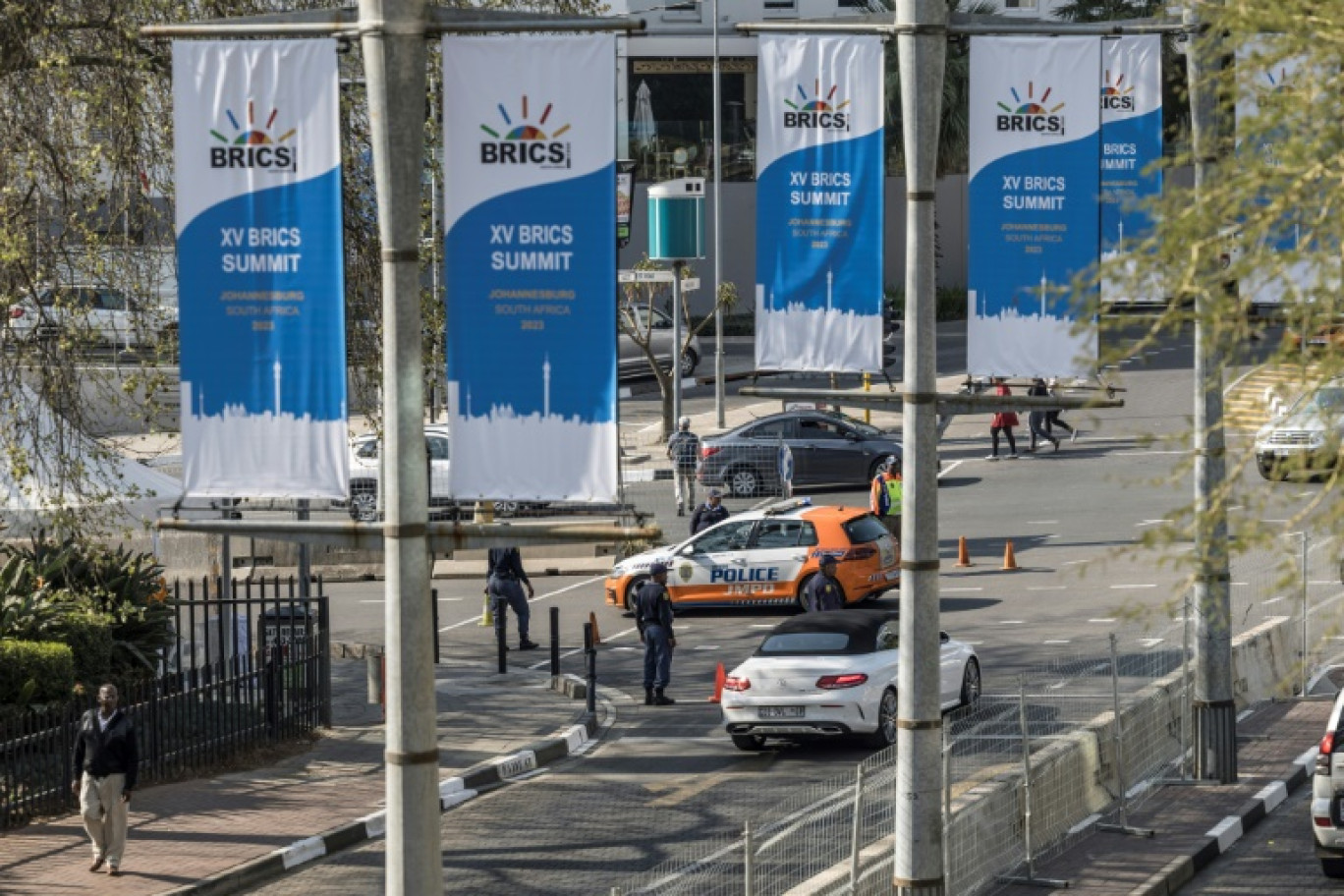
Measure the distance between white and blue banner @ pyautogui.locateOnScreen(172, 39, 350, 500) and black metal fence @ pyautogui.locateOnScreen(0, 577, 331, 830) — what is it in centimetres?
841

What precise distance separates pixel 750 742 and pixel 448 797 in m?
3.37

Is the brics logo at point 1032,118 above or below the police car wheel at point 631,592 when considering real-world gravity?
above

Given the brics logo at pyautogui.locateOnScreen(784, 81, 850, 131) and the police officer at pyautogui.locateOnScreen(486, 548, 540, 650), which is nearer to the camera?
the brics logo at pyautogui.locateOnScreen(784, 81, 850, 131)

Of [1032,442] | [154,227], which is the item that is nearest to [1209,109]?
[154,227]

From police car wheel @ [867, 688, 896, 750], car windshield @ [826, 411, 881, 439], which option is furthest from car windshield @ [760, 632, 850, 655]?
car windshield @ [826, 411, 881, 439]

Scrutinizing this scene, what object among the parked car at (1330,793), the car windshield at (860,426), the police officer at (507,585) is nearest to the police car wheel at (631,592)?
the police officer at (507,585)

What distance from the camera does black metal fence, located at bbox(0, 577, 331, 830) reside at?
1877cm

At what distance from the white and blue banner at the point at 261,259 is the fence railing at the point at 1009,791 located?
314 centimetres

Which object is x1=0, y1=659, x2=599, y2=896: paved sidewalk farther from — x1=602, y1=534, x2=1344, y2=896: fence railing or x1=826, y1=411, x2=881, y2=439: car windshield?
x1=826, y1=411, x2=881, y2=439: car windshield

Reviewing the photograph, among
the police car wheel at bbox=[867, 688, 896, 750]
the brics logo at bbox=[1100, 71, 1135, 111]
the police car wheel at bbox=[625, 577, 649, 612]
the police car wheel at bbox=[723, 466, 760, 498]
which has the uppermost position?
the brics logo at bbox=[1100, 71, 1135, 111]

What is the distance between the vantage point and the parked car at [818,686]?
20719mm

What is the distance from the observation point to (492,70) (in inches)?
391

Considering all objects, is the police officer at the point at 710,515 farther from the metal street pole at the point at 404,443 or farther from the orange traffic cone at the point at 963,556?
the metal street pole at the point at 404,443

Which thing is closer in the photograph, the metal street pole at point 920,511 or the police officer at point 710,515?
the metal street pole at point 920,511
